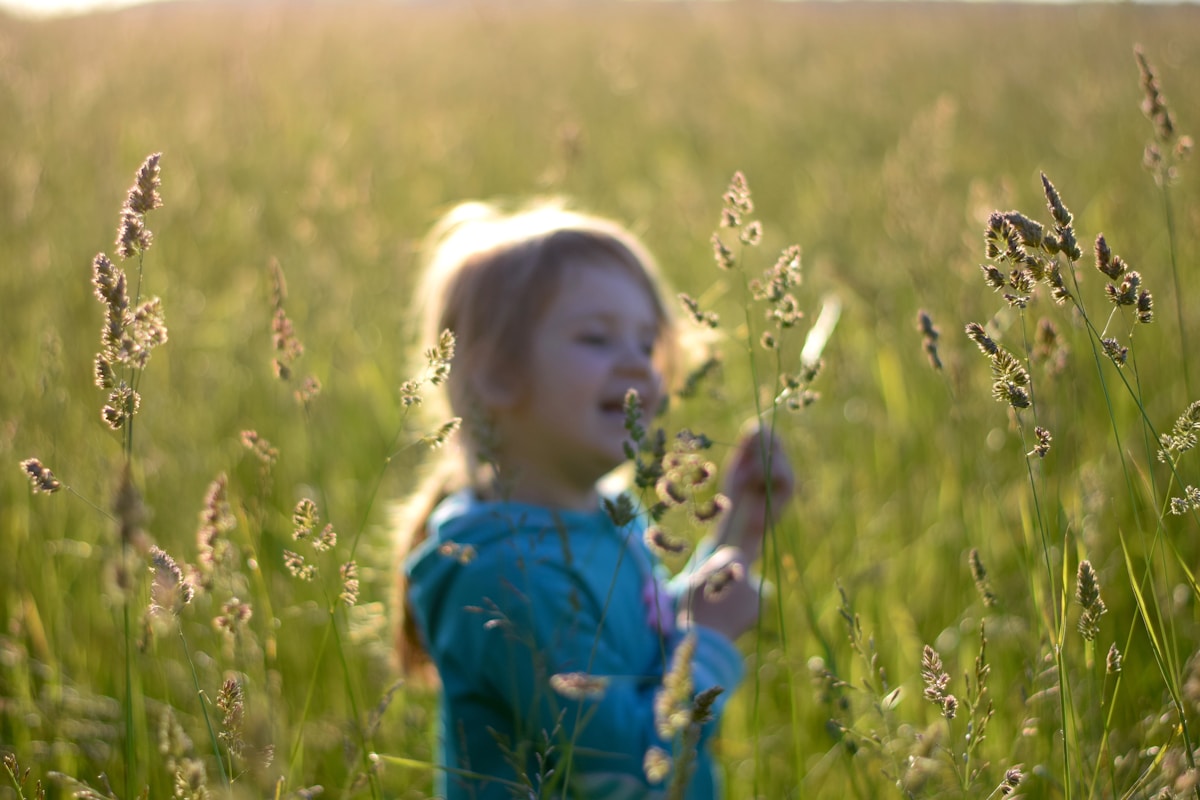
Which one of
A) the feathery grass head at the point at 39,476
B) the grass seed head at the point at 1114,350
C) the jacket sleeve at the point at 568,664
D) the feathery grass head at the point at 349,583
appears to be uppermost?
the grass seed head at the point at 1114,350

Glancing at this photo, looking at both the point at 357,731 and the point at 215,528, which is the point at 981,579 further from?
the point at 215,528

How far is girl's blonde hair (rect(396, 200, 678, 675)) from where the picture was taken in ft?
5.68

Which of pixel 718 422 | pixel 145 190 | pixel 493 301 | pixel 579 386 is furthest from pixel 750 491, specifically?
pixel 145 190

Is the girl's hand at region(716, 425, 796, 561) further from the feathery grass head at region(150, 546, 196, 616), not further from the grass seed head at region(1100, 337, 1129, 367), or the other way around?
the feathery grass head at region(150, 546, 196, 616)

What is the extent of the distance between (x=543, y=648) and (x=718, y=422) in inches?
52.8

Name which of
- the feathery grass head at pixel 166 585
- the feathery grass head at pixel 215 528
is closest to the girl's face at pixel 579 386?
the feathery grass head at pixel 215 528

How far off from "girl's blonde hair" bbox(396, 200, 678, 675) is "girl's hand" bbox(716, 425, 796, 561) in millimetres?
337

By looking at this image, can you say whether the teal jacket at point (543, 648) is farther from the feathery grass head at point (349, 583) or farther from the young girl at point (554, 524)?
the feathery grass head at point (349, 583)

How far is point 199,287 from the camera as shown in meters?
3.62

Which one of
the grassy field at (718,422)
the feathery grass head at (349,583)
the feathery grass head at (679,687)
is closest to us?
the feathery grass head at (679,687)

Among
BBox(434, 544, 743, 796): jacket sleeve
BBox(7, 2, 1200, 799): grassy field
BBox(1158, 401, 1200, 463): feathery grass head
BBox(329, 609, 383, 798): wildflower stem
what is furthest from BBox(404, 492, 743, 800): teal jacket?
BBox(1158, 401, 1200, 463): feathery grass head

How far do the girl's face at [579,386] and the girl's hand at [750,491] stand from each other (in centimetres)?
18

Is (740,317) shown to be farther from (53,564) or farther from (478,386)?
(53,564)

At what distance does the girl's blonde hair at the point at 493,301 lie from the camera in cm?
173
